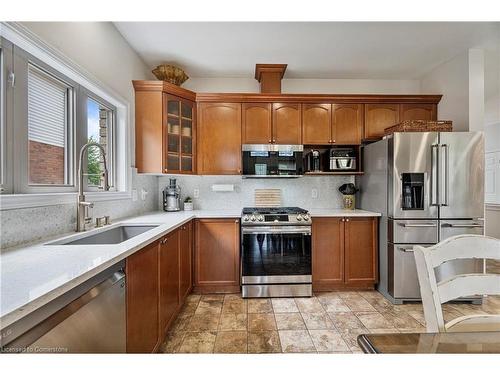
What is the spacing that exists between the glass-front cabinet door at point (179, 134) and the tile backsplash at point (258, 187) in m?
0.41

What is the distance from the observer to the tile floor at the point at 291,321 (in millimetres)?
1935

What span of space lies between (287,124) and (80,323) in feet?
9.29

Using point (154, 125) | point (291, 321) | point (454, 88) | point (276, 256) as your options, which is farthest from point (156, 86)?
point (454, 88)

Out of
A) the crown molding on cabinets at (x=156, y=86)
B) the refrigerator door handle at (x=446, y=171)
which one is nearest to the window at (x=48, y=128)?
the crown molding on cabinets at (x=156, y=86)

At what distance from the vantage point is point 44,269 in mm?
1013

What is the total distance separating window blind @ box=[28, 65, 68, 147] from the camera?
1593 mm

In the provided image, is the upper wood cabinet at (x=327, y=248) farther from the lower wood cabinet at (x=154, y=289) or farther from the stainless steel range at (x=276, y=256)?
the lower wood cabinet at (x=154, y=289)

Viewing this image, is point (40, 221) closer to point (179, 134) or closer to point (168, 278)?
point (168, 278)

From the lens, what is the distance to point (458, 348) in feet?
2.44

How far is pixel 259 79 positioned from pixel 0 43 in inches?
101
